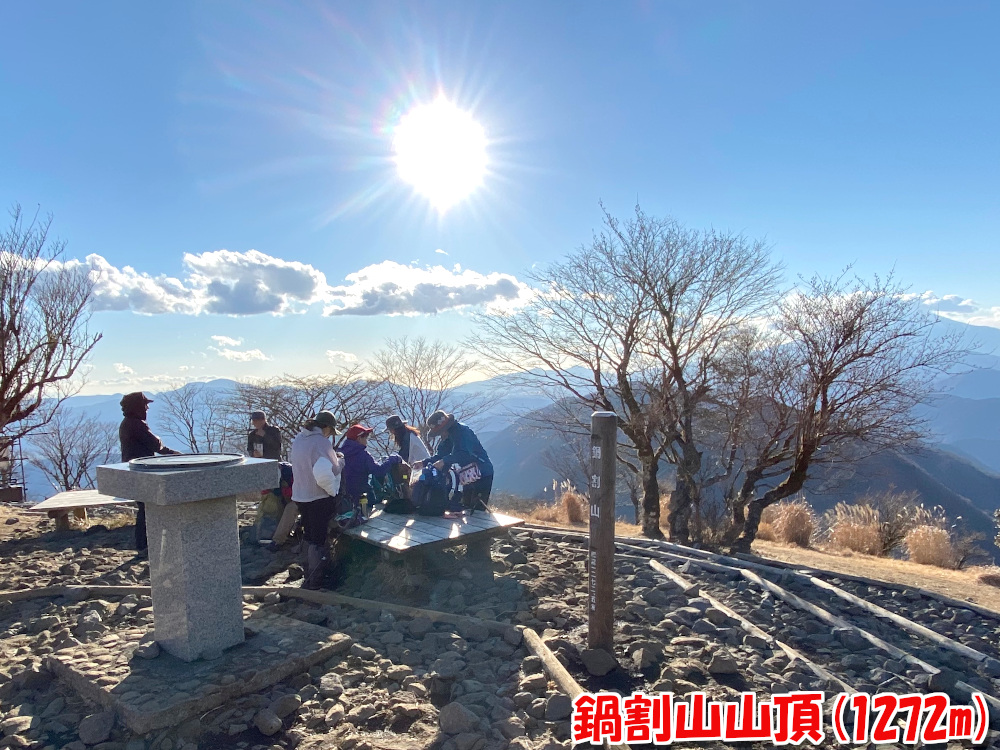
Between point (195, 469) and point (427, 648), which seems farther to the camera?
point (427, 648)

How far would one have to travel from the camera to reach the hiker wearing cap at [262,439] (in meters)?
8.06

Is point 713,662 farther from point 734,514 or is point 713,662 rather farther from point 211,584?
point 734,514

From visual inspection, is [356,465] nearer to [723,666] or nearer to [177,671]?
[177,671]

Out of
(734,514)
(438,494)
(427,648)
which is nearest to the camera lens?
(427,648)

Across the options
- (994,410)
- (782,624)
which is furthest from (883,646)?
(994,410)

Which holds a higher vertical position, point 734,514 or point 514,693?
point 514,693

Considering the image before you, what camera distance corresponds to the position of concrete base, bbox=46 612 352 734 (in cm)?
307

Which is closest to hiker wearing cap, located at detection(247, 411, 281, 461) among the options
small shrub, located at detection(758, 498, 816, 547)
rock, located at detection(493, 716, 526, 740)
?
rock, located at detection(493, 716, 526, 740)

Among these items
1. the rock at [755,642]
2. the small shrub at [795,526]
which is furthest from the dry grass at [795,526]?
the rock at [755,642]

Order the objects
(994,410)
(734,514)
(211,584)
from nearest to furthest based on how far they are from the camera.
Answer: (211,584)
(734,514)
(994,410)

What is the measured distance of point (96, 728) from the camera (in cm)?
296

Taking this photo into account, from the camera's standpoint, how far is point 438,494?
6141 millimetres

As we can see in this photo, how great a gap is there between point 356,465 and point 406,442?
1.32m

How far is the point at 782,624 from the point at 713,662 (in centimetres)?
130
